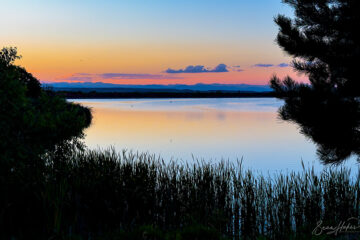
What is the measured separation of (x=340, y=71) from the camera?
1134cm

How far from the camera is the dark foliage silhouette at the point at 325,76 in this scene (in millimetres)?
10938

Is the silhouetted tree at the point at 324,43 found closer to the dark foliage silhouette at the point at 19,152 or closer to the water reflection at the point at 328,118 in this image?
the water reflection at the point at 328,118

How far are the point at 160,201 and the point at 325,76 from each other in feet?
22.9

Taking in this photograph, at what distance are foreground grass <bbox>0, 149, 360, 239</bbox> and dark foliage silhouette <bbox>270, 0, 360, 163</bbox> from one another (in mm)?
1281

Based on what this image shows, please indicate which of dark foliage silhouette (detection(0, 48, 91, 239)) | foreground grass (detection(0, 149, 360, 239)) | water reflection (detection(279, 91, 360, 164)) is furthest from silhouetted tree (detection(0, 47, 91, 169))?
water reflection (detection(279, 91, 360, 164))

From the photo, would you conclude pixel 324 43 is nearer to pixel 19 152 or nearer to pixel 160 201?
pixel 160 201

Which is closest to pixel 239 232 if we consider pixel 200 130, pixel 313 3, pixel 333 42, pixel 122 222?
pixel 122 222

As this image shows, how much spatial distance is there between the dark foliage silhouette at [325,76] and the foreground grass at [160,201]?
1.28 metres

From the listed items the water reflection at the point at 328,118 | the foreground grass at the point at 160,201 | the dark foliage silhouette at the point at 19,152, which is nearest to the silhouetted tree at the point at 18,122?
the dark foliage silhouette at the point at 19,152

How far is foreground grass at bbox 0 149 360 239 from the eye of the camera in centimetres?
873

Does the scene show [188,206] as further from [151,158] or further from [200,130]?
[200,130]

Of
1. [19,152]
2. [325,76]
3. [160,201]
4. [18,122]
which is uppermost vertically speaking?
[325,76]

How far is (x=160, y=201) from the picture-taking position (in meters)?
11.1

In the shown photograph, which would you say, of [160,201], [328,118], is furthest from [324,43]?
[160,201]
